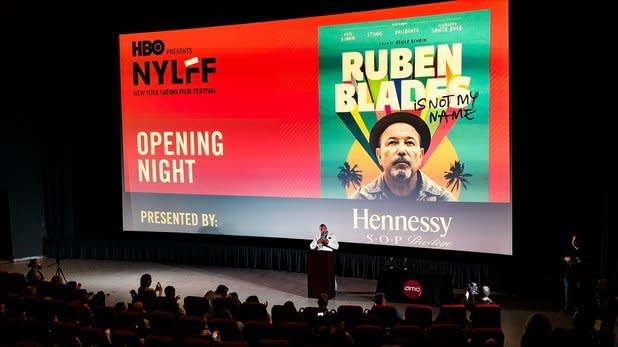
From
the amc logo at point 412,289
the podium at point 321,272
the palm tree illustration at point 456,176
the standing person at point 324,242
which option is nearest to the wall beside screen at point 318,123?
the palm tree illustration at point 456,176

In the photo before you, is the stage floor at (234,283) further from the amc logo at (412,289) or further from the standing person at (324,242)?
the standing person at (324,242)

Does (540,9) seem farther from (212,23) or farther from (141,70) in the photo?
(141,70)

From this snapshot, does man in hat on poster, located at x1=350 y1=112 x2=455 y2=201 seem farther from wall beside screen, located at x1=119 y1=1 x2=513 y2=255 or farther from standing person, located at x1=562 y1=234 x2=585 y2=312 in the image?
standing person, located at x1=562 y1=234 x2=585 y2=312

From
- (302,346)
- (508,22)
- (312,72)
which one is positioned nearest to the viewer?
(302,346)

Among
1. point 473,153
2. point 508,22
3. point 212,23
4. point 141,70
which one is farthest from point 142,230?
point 508,22

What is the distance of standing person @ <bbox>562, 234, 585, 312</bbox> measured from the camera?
10.6 m

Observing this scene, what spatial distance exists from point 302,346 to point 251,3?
855cm

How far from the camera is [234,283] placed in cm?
1353

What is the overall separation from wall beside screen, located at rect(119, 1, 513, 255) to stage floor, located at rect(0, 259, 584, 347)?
2.63 ft

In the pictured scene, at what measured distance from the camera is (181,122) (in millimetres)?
14648

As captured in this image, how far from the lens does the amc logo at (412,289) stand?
37.7ft

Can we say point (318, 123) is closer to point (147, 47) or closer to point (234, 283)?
point (234, 283)

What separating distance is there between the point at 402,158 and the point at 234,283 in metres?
3.93

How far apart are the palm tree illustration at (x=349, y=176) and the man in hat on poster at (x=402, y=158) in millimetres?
292
